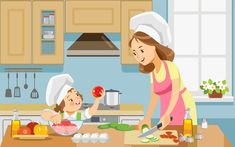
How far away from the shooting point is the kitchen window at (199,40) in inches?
311

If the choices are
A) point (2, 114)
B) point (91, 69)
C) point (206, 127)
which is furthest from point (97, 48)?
point (206, 127)

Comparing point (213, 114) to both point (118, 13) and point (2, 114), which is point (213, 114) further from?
point (2, 114)

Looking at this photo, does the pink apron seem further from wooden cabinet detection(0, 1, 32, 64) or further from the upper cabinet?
wooden cabinet detection(0, 1, 32, 64)

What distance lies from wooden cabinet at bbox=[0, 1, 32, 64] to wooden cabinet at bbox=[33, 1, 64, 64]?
7cm

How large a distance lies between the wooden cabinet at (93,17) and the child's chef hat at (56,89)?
2.60 meters

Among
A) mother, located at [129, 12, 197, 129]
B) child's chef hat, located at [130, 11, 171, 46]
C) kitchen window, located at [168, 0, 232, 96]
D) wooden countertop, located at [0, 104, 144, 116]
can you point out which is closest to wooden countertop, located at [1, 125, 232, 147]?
mother, located at [129, 12, 197, 129]

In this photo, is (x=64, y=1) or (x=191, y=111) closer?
(x=191, y=111)

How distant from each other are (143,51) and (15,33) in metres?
2.72

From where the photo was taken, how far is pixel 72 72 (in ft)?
25.6

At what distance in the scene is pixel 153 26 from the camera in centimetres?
503

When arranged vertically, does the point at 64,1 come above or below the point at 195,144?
above

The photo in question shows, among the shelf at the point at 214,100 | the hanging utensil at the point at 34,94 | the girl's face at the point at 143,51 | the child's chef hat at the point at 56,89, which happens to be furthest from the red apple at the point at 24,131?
the shelf at the point at 214,100

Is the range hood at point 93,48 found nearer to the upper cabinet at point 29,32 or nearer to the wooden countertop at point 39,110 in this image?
the upper cabinet at point 29,32

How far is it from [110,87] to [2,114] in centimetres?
131
